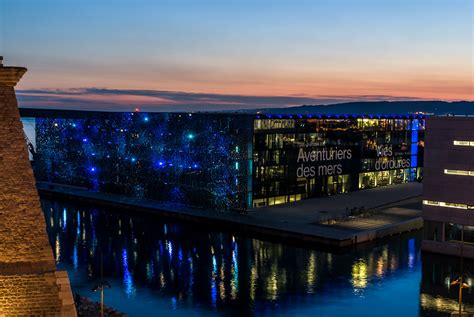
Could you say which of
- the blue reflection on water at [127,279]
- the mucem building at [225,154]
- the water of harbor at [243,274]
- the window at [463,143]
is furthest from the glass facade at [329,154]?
the window at [463,143]

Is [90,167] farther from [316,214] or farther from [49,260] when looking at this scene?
[49,260]

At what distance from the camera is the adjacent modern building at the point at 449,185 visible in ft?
169

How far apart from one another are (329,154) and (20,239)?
6279 centimetres

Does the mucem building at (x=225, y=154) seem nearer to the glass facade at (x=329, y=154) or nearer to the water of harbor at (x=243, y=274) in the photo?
the glass facade at (x=329, y=154)

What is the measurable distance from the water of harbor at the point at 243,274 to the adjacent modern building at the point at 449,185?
2.28 m

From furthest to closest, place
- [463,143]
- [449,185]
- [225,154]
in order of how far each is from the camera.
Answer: [225,154], [449,185], [463,143]

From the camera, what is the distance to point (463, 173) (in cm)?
5203

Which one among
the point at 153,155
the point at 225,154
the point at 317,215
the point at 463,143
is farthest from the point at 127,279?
the point at 153,155

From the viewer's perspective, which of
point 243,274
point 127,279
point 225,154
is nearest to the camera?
point 127,279

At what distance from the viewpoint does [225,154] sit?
223 feet

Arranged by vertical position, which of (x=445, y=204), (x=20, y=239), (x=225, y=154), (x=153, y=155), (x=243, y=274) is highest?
(x=20, y=239)

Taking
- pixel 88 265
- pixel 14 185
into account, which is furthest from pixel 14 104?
pixel 88 265

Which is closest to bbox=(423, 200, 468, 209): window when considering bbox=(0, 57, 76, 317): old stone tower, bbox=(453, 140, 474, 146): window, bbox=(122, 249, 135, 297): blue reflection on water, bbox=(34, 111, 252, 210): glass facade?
bbox=(453, 140, 474, 146): window

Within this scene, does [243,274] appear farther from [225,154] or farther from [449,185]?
[225,154]
